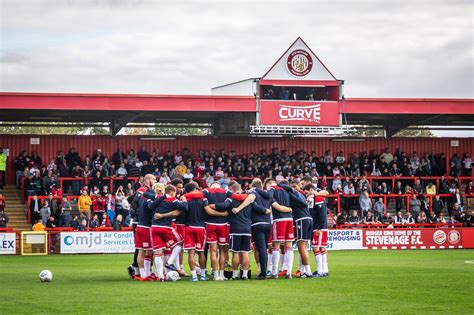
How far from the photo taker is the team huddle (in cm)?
1972

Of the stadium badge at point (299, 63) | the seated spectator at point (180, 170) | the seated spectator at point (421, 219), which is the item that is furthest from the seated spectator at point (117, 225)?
the seated spectator at point (421, 219)

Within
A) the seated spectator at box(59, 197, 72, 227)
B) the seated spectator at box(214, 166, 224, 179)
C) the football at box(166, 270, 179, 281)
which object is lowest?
the football at box(166, 270, 179, 281)

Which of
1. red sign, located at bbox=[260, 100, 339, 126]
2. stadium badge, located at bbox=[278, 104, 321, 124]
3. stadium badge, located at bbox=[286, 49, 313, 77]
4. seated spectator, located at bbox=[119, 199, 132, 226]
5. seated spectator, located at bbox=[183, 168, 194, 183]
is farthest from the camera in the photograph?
stadium badge, located at bbox=[286, 49, 313, 77]

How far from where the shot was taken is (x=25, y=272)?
75.9 feet

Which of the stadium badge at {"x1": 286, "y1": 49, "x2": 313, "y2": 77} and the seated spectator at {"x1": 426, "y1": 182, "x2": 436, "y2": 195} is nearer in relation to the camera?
the stadium badge at {"x1": 286, "y1": 49, "x2": 313, "y2": 77}

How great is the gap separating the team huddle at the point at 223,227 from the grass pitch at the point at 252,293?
717 millimetres

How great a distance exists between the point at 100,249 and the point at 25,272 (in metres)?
12.7

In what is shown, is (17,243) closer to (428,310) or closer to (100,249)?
(100,249)

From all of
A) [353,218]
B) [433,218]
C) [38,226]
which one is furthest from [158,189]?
[433,218]

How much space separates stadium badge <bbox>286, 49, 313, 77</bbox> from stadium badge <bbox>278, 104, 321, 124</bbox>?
63.2 inches

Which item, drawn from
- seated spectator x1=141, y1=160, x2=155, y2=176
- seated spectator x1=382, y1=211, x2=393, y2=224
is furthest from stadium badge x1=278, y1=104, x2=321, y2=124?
seated spectator x1=141, y1=160, x2=155, y2=176

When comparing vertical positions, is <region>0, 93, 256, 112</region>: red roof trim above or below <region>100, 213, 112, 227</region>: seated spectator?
above

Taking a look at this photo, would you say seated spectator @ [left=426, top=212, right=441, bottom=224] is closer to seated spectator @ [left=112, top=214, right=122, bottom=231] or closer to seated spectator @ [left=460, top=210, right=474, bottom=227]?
seated spectator @ [left=460, top=210, right=474, bottom=227]

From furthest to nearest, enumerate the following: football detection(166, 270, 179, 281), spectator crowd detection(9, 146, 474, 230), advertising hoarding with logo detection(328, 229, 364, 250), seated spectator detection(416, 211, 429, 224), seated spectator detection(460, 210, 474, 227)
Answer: seated spectator detection(460, 210, 474, 227), seated spectator detection(416, 211, 429, 224), spectator crowd detection(9, 146, 474, 230), advertising hoarding with logo detection(328, 229, 364, 250), football detection(166, 270, 179, 281)
